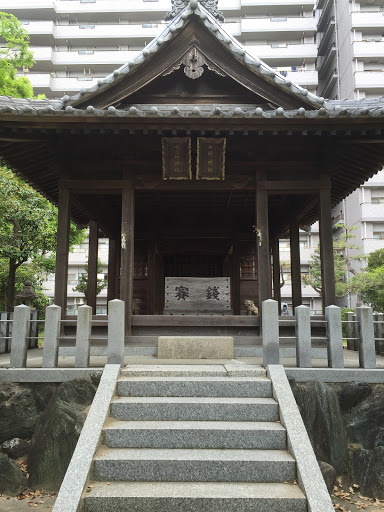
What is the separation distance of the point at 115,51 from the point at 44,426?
171 ft

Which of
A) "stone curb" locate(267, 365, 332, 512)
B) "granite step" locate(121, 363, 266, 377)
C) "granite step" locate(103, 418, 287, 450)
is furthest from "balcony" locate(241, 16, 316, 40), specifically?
"granite step" locate(103, 418, 287, 450)

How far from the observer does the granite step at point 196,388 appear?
5.91 m

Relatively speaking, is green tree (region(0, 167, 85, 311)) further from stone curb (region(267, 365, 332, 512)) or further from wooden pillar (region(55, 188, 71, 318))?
stone curb (region(267, 365, 332, 512))

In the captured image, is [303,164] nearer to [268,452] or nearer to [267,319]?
[267,319]

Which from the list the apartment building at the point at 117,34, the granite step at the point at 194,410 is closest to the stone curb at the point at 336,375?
the granite step at the point at 194,410

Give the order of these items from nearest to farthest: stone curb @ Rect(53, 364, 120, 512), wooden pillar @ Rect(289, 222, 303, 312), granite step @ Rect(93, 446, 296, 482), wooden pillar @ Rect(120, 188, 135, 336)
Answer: stone curb @ Rect(53, 364, 120, 512) < granite step @ Rect(93, 446, 296, 482) < wooden pillar @ Rect(120, 188, 135, 336) < wooden pillar @ Rect(289, 222, 303, 312)

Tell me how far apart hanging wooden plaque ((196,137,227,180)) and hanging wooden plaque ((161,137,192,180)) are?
248 millimetres

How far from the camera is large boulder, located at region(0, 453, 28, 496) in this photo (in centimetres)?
569

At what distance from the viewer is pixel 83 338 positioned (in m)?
6.60

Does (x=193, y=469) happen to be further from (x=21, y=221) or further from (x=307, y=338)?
(x=21, y=221)

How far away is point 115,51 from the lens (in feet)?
160

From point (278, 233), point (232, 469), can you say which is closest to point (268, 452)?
point (232, 469)

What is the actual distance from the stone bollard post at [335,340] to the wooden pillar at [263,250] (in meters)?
2.60

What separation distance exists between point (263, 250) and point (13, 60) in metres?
15.6
